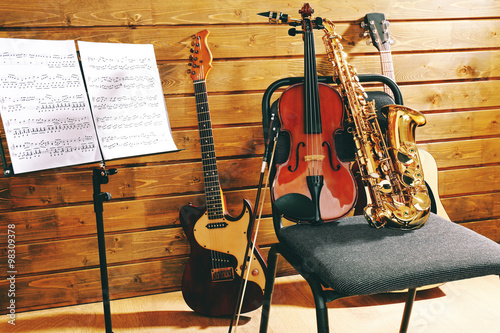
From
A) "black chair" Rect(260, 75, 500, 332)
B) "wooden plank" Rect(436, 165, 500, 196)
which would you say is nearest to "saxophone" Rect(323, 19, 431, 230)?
"black chair" Rect(260, 75, 500, 332)

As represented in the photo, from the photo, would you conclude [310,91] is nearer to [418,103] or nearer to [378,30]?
[378,30]

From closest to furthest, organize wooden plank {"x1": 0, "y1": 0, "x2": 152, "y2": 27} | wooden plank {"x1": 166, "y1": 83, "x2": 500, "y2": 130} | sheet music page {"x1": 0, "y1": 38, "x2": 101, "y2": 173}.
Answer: sheet music page {"x1": 0, "y1": 38, "x2": 101, "y2": 173}, wooden plank {"x1": 0, "y1": 0, "x2": 152, "y2": 27}, wooden plank {"x1": 166, "y1": 83, "x2": 500, "y2": 130}

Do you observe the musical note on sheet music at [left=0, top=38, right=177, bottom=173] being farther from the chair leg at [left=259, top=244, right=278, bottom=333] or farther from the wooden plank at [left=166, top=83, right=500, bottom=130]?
the chair leg at [left=259, top=244, right=278, bottom=333]

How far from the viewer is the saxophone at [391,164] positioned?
1.20 meters

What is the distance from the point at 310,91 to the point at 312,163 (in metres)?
0.27

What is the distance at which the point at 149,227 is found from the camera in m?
1.90

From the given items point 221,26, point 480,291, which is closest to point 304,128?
point 221,26

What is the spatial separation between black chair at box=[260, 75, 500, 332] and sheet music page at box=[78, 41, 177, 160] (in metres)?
0.58

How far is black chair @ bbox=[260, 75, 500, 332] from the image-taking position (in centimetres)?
93

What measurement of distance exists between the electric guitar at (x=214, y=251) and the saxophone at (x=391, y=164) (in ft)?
1.88

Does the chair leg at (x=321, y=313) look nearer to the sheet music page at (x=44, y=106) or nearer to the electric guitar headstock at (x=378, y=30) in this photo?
the sheet music page at (x=44, y=106)

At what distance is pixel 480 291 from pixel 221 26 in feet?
5.80

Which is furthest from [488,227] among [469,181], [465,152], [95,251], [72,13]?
[72,13]

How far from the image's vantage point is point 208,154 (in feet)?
5.59
